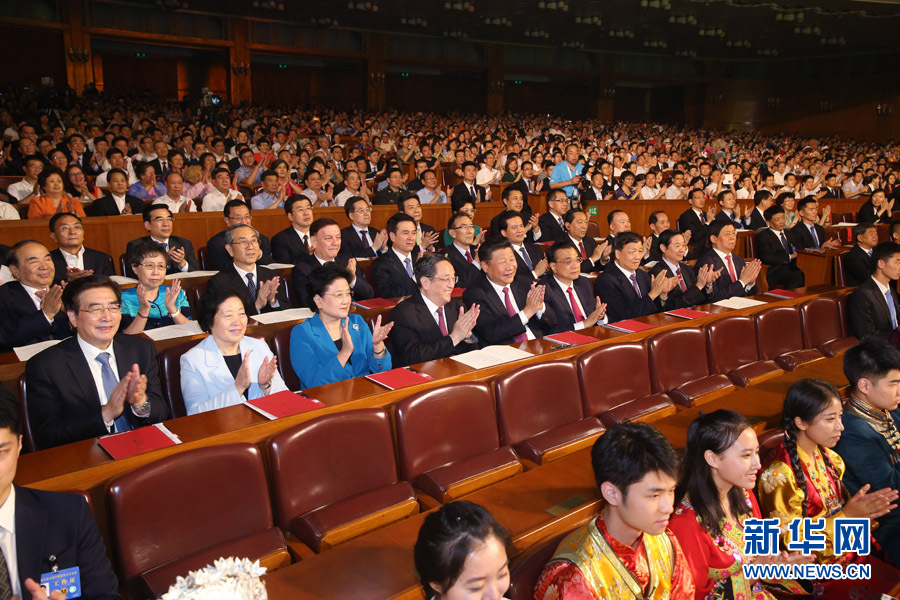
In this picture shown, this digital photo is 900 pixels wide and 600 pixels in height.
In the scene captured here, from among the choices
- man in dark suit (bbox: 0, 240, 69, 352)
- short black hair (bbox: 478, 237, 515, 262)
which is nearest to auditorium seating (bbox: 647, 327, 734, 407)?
short black hair (bbox: 478, 237, 515, 262)

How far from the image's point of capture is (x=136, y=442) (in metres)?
1.96

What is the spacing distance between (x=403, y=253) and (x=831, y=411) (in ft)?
9.58

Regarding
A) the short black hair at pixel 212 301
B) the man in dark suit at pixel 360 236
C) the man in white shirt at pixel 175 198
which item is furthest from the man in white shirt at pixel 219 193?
the short black hair at pixel 212 301

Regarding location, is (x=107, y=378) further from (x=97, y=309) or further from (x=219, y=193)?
(x=219, y=193)

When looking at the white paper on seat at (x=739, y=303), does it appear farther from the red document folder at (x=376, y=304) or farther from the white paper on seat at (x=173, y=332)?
the white paper on seat at (x=173, y=332)

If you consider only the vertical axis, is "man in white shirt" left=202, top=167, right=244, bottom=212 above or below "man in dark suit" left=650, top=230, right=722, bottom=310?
above

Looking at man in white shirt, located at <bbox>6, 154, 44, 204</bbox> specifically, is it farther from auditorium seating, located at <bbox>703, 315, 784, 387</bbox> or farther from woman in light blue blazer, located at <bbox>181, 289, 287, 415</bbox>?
auditorium seating, located at <bbox>703, 315, 784, 387</bbox>

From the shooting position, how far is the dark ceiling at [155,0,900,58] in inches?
499

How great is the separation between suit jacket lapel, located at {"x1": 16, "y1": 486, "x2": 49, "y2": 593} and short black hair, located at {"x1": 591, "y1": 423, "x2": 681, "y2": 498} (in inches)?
50.2

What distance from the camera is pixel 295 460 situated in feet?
Result: 6.41

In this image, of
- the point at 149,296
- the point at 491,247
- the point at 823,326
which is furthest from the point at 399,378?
the point at 823,326

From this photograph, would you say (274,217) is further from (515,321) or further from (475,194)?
(515,321)

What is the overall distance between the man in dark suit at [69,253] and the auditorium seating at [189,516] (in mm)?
2452

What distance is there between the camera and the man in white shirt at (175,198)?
5.50 m
